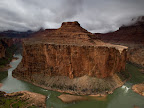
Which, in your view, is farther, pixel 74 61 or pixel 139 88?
pixel 74 61

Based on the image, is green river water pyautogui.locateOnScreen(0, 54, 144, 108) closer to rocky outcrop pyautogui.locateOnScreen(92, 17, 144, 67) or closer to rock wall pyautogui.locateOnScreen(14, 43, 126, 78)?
rock wall pyautogui.locateOnScreen(14, 43, 126, 78)

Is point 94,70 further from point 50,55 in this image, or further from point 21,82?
point 21,82

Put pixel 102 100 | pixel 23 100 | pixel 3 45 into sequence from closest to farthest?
1. pixel 23 100
2. pixel 102 100
3. pixel 3 45

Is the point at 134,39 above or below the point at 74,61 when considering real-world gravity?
above

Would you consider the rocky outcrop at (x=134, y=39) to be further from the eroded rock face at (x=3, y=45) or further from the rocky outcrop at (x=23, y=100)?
the eroded rock face at (x=3, y=45)

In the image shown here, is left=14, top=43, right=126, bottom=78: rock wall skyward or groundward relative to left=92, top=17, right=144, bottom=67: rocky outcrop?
groundward

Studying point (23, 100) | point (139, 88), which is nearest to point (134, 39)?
point (139, 88)

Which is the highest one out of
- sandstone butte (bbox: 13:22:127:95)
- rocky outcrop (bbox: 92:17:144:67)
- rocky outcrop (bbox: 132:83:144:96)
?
rocky outcrop (bbox: 92:17:144:67)

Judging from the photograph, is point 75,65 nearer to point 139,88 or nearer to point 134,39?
point 139,88

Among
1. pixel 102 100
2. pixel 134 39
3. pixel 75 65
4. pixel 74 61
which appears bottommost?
pixel 102 100

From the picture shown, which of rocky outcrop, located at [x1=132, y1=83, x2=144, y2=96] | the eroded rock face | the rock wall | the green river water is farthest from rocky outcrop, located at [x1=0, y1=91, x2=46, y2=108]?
the eroded rock face
